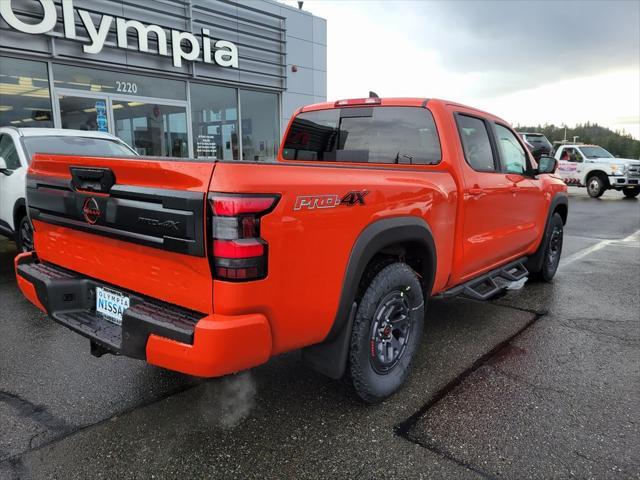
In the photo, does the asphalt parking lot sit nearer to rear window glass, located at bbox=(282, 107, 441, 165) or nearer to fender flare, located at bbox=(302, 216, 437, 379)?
fender flare, located at bbox=(302, 216, 437, 379)

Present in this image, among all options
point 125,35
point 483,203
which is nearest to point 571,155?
point 125,35

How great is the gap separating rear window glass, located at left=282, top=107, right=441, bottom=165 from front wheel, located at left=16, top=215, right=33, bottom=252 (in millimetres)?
3503

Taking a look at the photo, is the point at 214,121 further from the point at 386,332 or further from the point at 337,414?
the point at 337,414

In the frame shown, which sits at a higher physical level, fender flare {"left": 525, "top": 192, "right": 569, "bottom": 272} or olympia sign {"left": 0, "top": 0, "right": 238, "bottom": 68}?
olympia sign {"left": 0, "top": 0, "right": 238, "bottom": 68}

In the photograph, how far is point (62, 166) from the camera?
2662 mm

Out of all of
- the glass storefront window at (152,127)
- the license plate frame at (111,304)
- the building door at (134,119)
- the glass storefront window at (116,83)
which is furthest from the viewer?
the glass storefront window at (152,127)

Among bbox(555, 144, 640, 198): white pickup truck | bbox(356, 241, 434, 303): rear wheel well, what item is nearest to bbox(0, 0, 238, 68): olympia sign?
bbox(356, 241, 434, 303): rear wheel well

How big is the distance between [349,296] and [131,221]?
1.13 meters

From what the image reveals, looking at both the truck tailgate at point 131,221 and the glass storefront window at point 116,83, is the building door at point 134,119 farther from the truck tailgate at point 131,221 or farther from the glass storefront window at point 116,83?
the truck tailgate at point 131,221

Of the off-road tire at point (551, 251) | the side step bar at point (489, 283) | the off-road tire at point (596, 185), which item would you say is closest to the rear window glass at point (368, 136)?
the side step bar at point (489, 283)

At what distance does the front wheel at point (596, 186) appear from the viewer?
1714 centimetres

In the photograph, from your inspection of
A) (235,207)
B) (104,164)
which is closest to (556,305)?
(235,207)

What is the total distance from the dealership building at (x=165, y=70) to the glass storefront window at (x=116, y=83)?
2 centimetres

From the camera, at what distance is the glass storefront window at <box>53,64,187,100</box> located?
10.0 m
